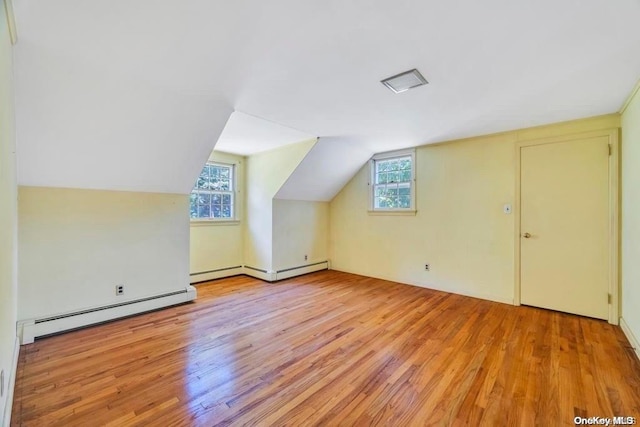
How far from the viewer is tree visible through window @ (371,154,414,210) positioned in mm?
4441

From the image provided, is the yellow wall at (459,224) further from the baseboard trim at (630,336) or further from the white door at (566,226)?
the baseboard trim at (630,336)

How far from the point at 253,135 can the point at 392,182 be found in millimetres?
2363

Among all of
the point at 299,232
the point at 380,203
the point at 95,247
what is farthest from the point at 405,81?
the point at 95,247

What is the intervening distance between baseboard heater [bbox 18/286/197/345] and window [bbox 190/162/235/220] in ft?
4.94

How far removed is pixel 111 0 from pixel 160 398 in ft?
7.35

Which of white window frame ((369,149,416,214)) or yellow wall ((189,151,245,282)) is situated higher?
white window frame ((369,149,416,214))

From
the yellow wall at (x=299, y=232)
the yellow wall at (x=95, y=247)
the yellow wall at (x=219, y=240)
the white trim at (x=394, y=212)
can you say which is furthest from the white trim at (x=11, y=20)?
the white trim at (x=394, y=212)

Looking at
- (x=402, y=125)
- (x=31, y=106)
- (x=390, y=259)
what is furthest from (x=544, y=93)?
(x=31, y=106)

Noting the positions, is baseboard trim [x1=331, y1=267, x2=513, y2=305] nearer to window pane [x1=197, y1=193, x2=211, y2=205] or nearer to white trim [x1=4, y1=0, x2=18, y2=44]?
window pane [x1=197, y1=193, x2=211, y2=205]

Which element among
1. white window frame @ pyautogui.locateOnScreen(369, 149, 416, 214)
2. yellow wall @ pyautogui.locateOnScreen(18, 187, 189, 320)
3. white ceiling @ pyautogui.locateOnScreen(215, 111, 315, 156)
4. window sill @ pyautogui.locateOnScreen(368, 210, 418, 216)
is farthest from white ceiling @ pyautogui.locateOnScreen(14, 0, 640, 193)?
window sill @ pyautogui.locateOnScreen(368, 210, 418, 216)

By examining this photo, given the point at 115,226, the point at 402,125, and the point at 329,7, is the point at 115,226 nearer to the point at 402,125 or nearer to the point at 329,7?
the point at 329,7

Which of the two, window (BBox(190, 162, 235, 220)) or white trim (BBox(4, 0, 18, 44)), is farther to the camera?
window (BBox(190, 162, 235, 220))

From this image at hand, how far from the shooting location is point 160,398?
5.57 ft

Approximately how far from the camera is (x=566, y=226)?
10.2ft
